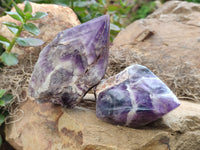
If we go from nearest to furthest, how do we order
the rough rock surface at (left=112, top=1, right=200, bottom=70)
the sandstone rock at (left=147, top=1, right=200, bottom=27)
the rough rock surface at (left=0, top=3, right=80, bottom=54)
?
the rough rock surface at (left=0, top=3, right=80, bottom=54) → the rough rock surface at (left=112, top=1, right=200, bottom=70) → the sandstone rock at (left=147, top=1, right=200, bottom=27)

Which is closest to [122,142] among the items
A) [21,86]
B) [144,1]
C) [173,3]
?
[21,86]

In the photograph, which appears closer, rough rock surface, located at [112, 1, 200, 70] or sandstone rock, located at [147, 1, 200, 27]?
rough rock surface, located at [112, 1, 200, 70]

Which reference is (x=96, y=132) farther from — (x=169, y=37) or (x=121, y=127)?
(x=169, y=37)

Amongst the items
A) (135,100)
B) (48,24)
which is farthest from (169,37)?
(135,100)

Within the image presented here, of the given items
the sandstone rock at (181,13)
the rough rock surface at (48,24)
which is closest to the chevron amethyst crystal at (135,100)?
the rough rock surface at (48,24)

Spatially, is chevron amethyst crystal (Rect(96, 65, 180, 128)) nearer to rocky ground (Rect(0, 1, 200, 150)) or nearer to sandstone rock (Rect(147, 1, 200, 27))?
rocky ground (Rect(0, 1, 200, 150))

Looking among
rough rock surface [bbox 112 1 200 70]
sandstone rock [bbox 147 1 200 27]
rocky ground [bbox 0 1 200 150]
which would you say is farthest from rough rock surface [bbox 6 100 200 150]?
sandstone rock [bbox 147 1 200 27]

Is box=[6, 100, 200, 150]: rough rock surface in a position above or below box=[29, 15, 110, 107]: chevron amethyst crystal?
below
